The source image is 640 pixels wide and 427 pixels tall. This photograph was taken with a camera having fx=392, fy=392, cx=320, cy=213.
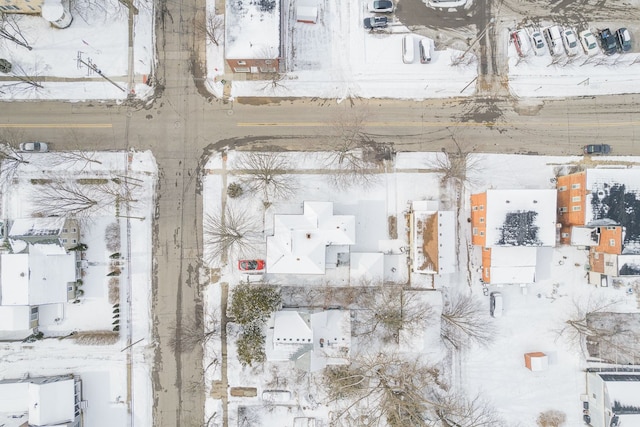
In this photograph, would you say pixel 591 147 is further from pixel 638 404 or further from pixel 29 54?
pixel 29 54

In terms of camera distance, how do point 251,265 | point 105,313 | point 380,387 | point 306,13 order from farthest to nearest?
point 105,313
point 306,13
point 251,265
point 380,387

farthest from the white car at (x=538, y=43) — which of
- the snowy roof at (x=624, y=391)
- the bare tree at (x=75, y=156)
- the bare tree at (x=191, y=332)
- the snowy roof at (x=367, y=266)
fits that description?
the bare tree at (x=75, y=156)

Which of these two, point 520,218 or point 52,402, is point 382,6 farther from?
point 52,402

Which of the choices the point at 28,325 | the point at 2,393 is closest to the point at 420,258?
the point at 28,325

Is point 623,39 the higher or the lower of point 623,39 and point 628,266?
the higher

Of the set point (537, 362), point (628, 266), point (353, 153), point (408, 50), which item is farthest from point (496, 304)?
point (408, 50)

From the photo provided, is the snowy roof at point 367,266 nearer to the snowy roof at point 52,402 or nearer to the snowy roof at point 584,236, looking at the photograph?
the snowy roof at point 584,236
